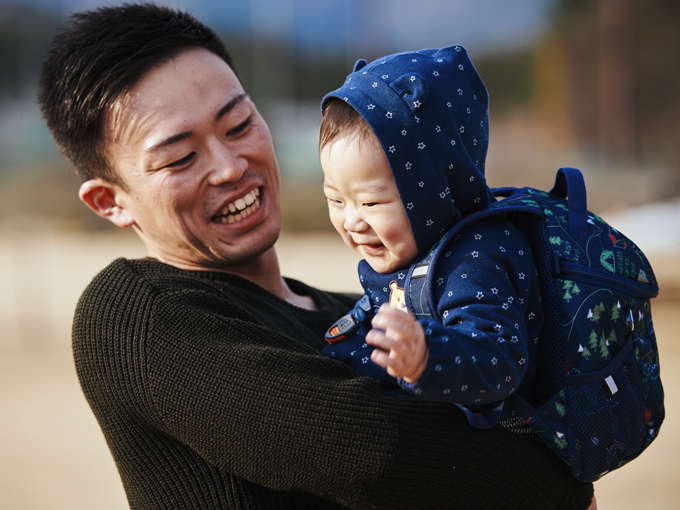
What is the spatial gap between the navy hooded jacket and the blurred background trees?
572 inches

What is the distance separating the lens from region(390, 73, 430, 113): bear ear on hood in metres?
1.43

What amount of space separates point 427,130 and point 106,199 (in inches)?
42.1

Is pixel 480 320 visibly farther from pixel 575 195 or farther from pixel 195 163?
pixel 195 163

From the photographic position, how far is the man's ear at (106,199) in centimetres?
199

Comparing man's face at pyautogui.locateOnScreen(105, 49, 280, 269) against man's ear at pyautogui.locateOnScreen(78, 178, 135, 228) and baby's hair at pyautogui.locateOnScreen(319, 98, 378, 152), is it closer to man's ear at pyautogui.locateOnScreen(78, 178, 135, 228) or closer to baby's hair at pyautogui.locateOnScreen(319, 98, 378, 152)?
man's ear at pyautogui.locateOnScreen(78, 178, 135, 228)

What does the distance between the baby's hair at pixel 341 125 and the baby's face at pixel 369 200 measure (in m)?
0.01

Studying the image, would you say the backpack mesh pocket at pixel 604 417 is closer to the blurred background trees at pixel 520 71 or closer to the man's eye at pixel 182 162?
the man's eye at pixel 182 162

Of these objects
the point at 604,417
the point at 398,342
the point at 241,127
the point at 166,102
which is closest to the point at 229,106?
the point at 241,127

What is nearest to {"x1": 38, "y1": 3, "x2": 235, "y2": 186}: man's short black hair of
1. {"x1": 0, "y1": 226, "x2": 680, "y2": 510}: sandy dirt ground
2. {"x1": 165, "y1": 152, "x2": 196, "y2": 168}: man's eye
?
{"x1": 165, "y1": 152, "x2": 196, "y2": 168}: man's eye

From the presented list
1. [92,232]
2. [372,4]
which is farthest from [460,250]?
[92,232]

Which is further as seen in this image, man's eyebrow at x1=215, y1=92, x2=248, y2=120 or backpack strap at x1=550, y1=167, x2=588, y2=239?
man's eyebrow at x1=215, y1=92, x2=248, y2=120

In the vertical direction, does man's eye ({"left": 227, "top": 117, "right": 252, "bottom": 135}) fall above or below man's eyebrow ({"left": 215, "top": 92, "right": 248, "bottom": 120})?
below

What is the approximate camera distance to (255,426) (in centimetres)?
136

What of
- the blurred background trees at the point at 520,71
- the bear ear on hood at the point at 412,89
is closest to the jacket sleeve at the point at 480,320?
the bear ear on hood at the point at 412,89
